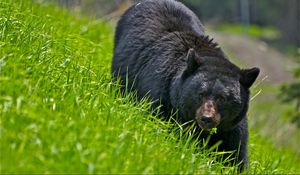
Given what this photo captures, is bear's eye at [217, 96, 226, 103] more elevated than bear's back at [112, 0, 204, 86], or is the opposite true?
bear's back at [112, 0, 204, 86]

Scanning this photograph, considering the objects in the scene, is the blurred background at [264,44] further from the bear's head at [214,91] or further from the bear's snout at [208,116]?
the bear's snout at [208,116]

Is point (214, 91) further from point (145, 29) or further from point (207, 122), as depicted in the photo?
point (145, 29)

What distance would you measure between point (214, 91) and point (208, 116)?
0.30 meters

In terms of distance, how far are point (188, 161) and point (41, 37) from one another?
2.13 m

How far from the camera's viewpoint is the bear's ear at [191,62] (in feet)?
19.9

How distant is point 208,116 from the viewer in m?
5.66

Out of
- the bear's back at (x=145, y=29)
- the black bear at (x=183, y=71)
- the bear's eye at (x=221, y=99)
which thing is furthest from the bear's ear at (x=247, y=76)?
the bear's back at (x=145, y=29)

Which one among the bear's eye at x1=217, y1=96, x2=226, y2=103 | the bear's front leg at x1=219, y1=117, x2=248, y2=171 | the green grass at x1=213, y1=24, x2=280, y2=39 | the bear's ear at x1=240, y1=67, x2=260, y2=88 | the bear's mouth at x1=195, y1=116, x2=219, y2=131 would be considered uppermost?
the green grass at x1=213, y1=24, x2=280, y2=39

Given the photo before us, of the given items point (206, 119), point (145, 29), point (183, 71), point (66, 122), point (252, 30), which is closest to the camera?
point (66, 122)

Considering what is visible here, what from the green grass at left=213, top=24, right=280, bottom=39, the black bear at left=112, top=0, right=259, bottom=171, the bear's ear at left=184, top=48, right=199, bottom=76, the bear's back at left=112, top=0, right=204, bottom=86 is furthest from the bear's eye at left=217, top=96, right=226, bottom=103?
the green grass at left=213, top=24, right=280, bottom=39

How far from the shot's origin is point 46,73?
17.4ft

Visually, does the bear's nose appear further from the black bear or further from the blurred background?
the blurred background

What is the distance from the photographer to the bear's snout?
18.6ft

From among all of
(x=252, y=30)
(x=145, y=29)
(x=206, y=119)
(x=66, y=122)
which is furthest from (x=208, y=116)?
(x=252, y=30)
